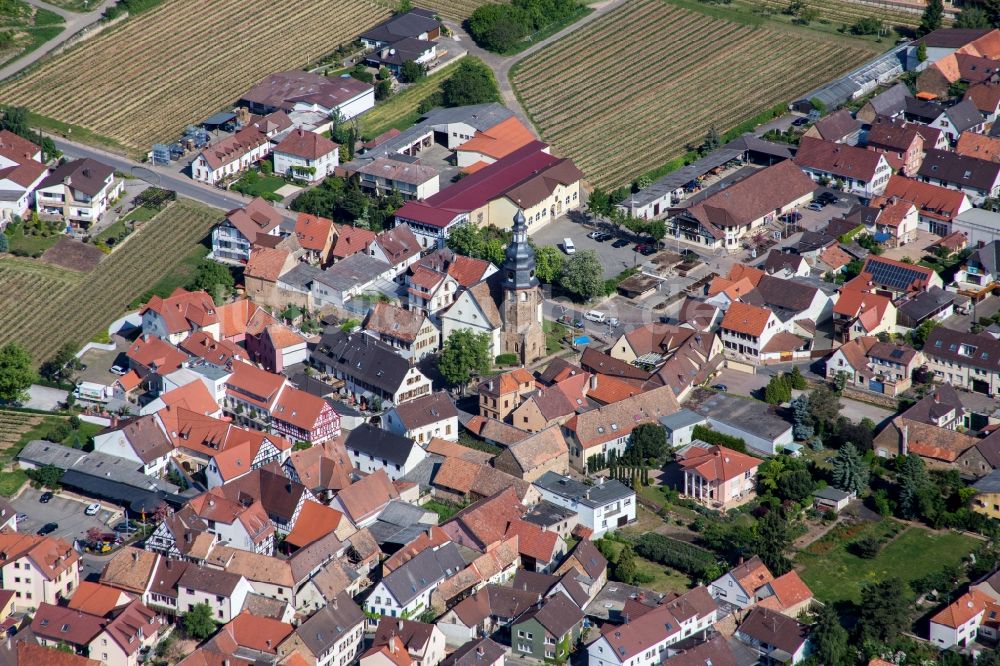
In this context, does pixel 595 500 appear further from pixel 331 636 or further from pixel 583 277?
pixel 583 277

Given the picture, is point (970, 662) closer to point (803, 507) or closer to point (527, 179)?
point (803, 507)

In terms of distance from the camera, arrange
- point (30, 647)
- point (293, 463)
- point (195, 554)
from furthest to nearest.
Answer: point (293, 463)
point (195, 554)
point (30, 647)

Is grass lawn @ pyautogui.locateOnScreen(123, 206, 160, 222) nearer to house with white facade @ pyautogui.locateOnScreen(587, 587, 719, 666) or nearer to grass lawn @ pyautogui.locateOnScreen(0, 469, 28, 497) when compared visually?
grass lawn @ pyautogui.locateOnScreen(0, 469, 28, 497)

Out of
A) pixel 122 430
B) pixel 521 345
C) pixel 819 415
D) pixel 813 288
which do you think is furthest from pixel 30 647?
pixel 813 288

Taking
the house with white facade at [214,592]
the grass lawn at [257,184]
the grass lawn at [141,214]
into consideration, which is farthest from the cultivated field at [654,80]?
the house with white facade at [214,592]

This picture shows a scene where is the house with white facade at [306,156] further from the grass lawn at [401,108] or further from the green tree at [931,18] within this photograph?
the green tree at [931,18]

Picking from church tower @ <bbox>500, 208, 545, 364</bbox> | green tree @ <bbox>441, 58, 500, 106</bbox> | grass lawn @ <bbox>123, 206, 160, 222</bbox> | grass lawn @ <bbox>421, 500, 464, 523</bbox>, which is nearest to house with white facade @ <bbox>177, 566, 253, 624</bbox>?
grass lawn @ <bbox>421, 500, 464, 523</bbox>
